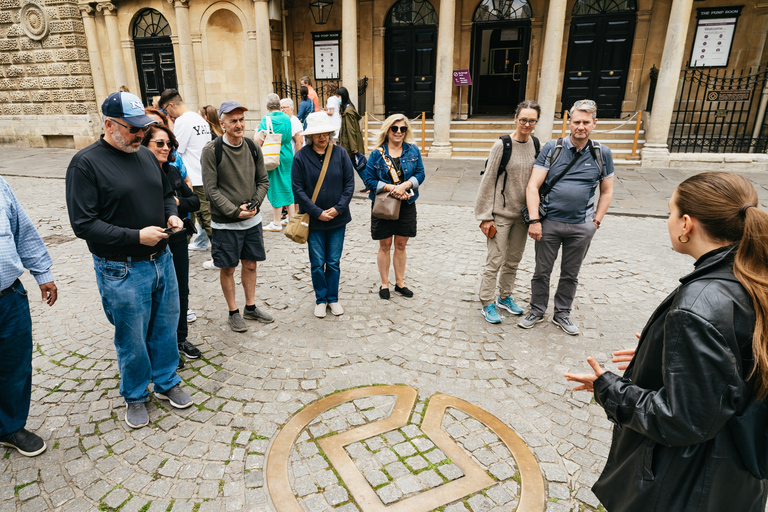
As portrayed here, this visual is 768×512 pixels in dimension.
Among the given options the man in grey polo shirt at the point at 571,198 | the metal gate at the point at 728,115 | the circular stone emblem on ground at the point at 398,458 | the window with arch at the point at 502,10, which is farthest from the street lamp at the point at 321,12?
the circular stone emblem on ground at the point at 398,458

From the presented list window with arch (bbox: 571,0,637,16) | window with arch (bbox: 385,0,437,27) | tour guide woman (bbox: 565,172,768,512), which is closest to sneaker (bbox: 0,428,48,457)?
tour guide woman (bbox: 565,172,768,512)

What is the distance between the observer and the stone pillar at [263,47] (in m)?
13.8

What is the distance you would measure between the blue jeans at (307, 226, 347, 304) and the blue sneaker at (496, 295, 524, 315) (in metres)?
1.64

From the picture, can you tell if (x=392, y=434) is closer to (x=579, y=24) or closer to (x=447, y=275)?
(x=447, y=275)

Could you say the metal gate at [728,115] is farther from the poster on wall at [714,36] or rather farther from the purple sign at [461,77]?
the purple sign at [461,77]

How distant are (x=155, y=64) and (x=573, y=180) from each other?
646 inches

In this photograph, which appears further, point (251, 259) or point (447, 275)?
point (447, 275)

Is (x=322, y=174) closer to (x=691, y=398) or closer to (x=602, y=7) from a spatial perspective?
(x=691, y=398)

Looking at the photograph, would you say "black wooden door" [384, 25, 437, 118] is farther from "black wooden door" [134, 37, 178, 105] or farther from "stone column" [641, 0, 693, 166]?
"black wooden door" [134, 37, 178, 105]

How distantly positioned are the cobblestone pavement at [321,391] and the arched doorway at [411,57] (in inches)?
433

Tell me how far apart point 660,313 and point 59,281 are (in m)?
6.14

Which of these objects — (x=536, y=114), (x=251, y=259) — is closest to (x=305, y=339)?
(x=251, y=259)

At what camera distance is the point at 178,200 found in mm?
3533

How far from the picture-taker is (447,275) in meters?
5.58
